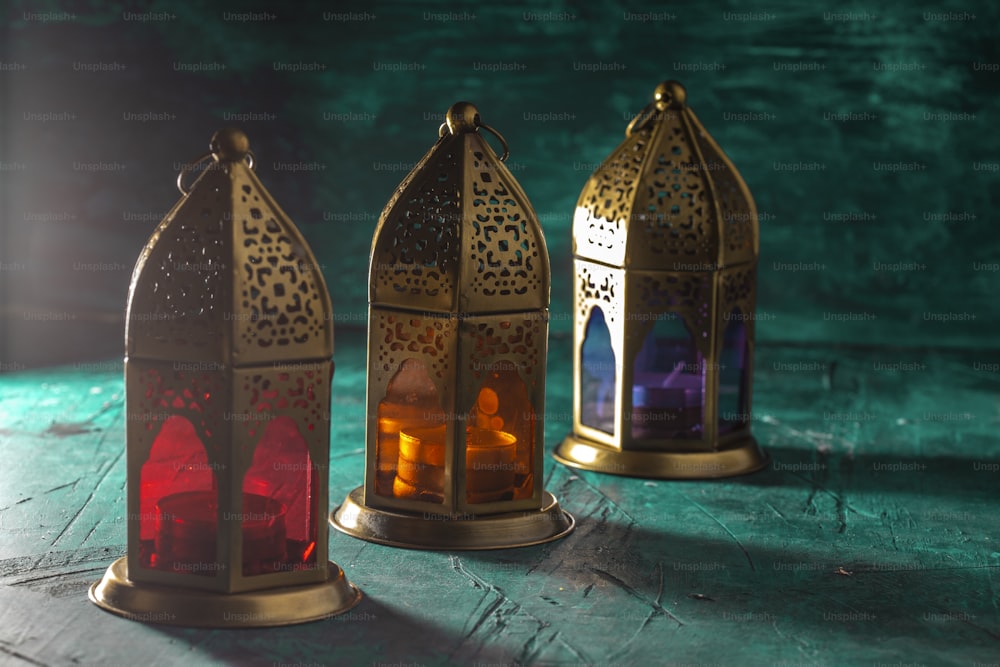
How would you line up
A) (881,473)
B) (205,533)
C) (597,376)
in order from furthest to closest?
(597,376)
(881,473)
(205,533)

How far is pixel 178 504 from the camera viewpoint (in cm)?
343

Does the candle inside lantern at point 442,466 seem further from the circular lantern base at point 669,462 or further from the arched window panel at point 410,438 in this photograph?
the circular lantern base at point 669,462

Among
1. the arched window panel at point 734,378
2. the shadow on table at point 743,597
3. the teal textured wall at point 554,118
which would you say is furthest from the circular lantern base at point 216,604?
the teal textured wall at point 554,118

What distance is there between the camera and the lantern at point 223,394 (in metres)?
3.28

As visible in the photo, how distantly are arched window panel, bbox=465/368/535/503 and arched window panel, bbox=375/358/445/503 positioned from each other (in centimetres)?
11

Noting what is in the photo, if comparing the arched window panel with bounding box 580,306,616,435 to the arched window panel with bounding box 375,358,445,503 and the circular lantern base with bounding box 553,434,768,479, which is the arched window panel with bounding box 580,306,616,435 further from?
the arched window panel with bounding box 375,358,445,503

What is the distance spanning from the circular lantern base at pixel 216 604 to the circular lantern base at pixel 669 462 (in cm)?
180

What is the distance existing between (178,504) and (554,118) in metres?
5.23

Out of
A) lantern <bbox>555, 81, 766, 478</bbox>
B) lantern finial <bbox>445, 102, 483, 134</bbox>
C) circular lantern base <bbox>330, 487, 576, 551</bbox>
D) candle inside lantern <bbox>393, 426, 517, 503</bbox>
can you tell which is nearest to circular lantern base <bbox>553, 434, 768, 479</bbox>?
lantern <bbox>555, 81, 766, 478</bbox>

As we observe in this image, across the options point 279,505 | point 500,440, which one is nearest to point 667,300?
point 500,440

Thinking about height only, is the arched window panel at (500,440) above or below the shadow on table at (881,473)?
above

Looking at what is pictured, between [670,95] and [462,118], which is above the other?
[670,95]

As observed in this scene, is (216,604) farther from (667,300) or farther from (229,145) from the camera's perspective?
(667,300)

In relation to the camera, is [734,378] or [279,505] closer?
[279,505]
